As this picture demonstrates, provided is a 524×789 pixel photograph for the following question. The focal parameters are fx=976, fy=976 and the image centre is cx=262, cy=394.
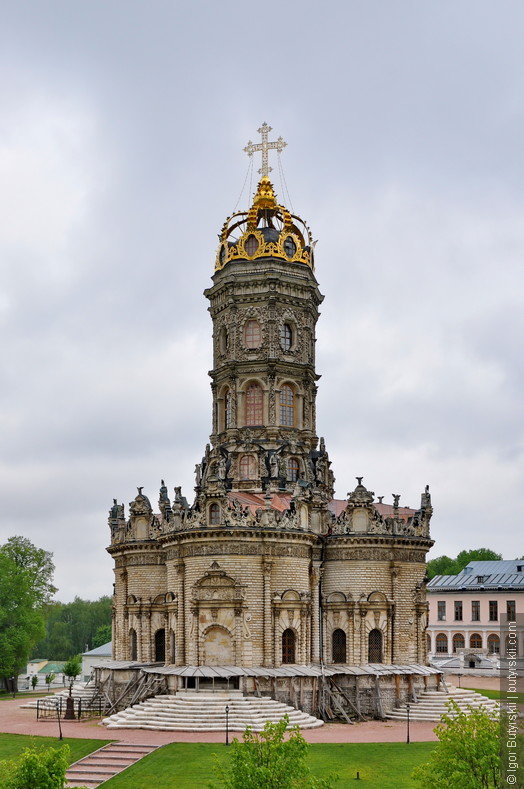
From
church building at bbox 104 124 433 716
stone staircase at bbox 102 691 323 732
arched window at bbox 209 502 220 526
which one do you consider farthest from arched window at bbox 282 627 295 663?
arched window at bbox 209 502 220 526

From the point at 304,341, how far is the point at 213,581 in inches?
720

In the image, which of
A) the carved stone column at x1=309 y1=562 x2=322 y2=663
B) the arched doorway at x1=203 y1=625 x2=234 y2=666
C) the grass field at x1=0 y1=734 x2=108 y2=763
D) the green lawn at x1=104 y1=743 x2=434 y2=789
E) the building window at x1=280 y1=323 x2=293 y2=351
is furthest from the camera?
the building window at x1=280 y1=323 x2=293 y2=351

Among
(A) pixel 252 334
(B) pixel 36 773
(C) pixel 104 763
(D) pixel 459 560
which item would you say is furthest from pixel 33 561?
A: (D) pixel 459 560

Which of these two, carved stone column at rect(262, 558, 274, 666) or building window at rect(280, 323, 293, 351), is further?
building window at rect(280, 323, 293, 351)

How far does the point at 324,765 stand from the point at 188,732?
30.3ft

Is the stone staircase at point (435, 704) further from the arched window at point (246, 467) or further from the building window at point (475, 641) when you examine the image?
the building window at point (475, 641)

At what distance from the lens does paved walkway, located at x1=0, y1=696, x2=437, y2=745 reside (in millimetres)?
44125

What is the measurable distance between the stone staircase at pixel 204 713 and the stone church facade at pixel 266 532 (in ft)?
9.29

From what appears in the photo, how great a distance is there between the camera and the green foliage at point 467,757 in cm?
2284

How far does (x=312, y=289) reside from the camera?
209 feet

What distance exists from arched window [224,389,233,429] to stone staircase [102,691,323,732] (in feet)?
60.5

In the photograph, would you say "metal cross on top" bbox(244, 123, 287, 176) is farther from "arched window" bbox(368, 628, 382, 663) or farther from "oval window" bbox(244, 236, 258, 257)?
"arched window" bbox(368, 628, 382, 663)

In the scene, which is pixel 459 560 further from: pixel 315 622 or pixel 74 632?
pixel 315 622

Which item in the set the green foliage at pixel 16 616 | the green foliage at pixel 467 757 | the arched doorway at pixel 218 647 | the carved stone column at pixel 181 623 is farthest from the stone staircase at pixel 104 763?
the green foliage at pixel 16 616
